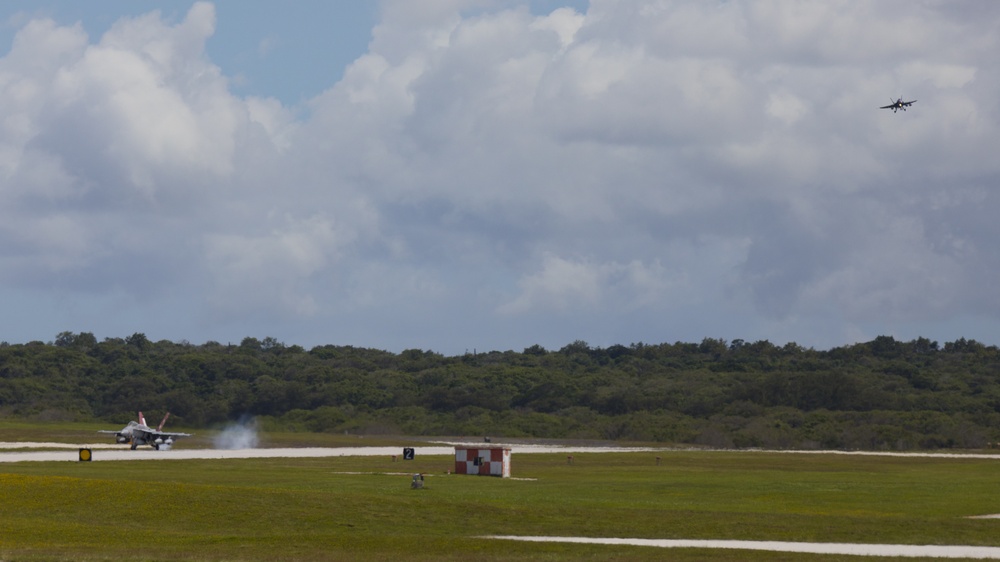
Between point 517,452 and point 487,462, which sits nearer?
point 487,462

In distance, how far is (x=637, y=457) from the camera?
96375mm

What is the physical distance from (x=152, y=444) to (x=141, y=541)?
61.3 m

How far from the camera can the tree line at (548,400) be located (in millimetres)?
138500

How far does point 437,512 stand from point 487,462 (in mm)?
23127

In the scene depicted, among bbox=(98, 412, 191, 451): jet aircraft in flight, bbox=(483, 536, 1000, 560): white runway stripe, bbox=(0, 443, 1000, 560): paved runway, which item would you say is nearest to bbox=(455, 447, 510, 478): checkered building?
bbox=(0, 443, 1000, 560): paved runway

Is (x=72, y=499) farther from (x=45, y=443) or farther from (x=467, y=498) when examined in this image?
(x=45, y=443)

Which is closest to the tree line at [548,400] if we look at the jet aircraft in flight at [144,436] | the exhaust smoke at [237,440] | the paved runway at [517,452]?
the exhaust smoke at [237,440]

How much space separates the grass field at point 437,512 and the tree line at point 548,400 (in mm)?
67854

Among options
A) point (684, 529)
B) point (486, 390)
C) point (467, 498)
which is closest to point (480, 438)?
point (486, 390)

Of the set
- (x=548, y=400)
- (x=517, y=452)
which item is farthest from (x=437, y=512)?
(x=548, y=400)

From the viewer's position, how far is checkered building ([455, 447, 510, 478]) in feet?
222

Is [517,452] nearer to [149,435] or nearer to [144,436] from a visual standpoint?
[149,435]

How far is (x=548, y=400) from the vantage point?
17138 centimetres

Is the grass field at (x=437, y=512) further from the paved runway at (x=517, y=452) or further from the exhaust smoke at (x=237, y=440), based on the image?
the exhaust smoke at (x=237, y=440)
